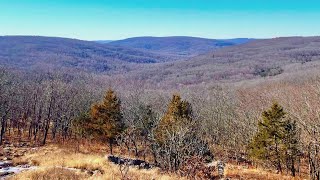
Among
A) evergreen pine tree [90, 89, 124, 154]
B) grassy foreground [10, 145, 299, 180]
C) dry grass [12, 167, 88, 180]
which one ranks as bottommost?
evergreen pine tree [90, 89, 124, 154]

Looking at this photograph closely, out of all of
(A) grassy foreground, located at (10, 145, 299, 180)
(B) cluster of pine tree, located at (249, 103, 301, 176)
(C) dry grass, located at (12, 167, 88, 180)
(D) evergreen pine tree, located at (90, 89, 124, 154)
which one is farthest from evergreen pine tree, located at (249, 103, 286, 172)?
(C) dry grass, located at (12, 167, 88, 180)

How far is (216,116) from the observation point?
76562 mm

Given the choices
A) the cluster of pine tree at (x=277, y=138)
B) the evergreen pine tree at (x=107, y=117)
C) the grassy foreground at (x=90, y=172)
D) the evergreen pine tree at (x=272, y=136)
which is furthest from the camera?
the evergreen pine tree at (x=107, y=117)

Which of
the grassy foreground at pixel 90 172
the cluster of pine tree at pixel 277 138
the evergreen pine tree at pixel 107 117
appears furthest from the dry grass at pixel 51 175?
the evergreen pine tree at pixel 107 117

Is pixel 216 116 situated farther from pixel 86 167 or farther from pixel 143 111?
pixel 86 167

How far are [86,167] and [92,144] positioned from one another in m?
51.3

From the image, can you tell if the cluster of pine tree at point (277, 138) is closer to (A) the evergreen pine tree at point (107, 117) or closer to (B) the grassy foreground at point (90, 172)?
(A) the evergreen pine tree at point (107, 117)

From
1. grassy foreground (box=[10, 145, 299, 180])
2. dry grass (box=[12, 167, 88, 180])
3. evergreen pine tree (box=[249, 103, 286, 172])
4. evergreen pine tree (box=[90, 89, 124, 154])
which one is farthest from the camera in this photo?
evergreen pine tree (box=[90, 89, 124, 154])

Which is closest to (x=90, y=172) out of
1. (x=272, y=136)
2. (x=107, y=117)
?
(x=272, y=136)

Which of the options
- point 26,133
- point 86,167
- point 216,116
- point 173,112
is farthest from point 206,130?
point 86,167

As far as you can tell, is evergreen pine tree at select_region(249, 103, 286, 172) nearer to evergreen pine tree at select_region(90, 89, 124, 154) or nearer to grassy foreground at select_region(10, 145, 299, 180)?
evergreen pine tree at select_region(90, 89, 124, 154)

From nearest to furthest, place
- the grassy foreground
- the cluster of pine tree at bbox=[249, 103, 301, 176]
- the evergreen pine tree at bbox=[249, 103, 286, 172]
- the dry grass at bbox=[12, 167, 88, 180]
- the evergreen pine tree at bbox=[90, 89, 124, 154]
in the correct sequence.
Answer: the dry grass at bbox=[12, 167, 88, 180] < the grassy foreground < the cluster of pine tree at bbox=[249, 103, 301, 176] < the evergreen pine tree at bbox=[249, 103, 286, 172] < the evergreen pine tree at bbox=[90, 89, 124, 154]

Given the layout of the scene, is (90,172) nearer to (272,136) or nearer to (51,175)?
(51,175)

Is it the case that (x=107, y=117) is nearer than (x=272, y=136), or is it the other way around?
(x=272, y=136)
